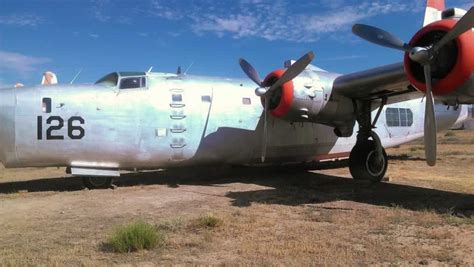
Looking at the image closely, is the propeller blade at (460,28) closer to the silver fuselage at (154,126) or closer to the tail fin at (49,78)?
the silver fuselage at (154,126)

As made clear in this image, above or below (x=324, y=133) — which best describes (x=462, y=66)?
above

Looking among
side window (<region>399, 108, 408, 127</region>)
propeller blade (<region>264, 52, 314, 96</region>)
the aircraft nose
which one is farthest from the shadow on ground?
side window (<region>399, 108, 408, 127</region>)

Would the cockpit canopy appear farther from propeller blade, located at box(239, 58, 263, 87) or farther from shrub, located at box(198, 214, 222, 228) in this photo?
shrub, located at box(198, 214, 222, 228)

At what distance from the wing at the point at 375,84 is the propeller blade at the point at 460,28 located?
9.33 feet

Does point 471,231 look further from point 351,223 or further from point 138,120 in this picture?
point 138,120

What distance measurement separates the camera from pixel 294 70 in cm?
1166

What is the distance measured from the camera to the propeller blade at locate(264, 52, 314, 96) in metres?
11.3

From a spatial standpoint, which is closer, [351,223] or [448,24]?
[351,223]

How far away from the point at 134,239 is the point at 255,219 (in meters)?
2.52

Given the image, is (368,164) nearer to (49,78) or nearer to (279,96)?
(279,96)

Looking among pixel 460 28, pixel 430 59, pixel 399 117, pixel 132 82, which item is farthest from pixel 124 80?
pixel 399 117

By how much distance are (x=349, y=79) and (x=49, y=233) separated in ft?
26.8

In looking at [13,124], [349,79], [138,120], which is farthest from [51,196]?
[349,79]

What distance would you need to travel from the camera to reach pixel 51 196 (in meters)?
11.2
